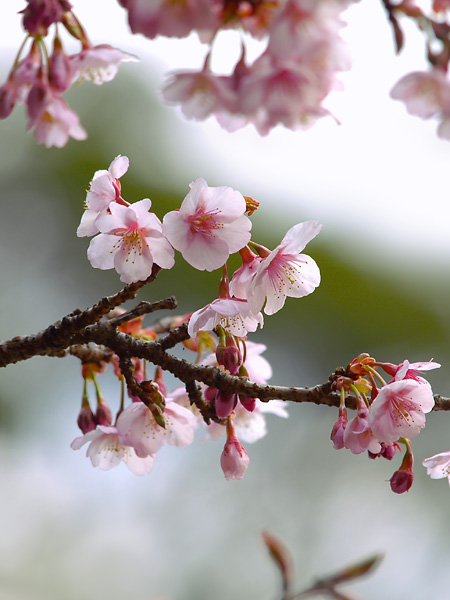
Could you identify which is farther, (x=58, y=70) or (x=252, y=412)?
(x=252, y=412)

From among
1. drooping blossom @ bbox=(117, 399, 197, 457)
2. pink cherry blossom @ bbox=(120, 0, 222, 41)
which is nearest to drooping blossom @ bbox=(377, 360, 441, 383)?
drooping blossom @ bbox=(117, 399, 197, 457)

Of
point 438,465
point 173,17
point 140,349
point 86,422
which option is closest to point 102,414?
point 86,422

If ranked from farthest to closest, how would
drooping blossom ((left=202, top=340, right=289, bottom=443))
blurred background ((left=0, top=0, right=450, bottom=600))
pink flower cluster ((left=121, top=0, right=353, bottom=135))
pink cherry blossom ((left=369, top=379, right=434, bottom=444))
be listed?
blurred background ((left=0, top=0, right=450, bottom=600)) → drooping blossom ((left=202, top=340, right=289, bottom=443)) → pink cherry blossom ((left=369, top=379, right=434, bottom=444)) → pink flower cluster ((left=121, top=0, right=353, bottom=135))

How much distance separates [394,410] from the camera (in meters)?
0.58

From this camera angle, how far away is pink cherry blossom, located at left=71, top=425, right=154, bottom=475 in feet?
2.50

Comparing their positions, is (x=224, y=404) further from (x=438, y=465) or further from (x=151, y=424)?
(x=438, y=465)

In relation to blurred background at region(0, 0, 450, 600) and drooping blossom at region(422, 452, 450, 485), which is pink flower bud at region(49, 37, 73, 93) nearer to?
drooping blossom at region(422, 452, 450, 485)

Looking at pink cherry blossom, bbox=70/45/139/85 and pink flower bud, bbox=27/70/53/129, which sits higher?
pink cherry blossom, bbox=70/45/139/85

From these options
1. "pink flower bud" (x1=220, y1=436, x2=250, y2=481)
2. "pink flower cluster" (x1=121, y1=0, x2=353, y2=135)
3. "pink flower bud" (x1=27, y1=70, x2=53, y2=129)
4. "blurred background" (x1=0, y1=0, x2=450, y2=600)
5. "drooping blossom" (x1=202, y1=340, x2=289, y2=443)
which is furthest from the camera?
"blurred background" (x1=0, y1=0, x2=450, y2=600)

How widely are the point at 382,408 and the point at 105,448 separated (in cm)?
37

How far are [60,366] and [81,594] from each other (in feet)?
3.78

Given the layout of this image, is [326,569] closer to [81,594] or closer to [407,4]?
[81,594]

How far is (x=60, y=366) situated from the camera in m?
3.34

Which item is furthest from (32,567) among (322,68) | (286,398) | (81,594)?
(322,68)
